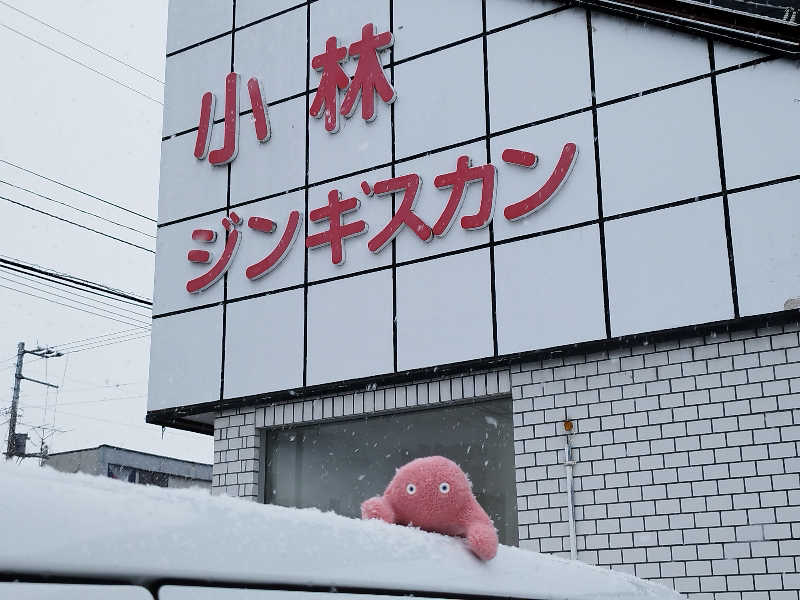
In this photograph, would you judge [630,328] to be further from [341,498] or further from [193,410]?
[193,410]

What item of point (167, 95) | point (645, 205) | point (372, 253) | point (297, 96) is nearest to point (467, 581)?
point (645, 205)

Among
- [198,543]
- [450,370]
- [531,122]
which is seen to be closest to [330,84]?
[531,122]

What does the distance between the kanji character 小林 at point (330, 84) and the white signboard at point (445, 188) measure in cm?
3

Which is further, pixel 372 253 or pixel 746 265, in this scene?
pixel 372 253

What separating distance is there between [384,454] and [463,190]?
2824 millimetres

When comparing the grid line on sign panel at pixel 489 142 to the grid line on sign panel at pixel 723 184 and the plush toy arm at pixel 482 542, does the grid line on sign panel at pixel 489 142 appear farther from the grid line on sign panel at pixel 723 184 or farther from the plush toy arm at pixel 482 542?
the plush toy arm at pixel 482 542

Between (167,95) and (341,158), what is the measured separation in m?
3.19

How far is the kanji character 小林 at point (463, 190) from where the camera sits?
8.86m

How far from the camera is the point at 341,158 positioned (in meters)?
10.1

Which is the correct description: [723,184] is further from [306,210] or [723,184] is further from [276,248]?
[276,248]

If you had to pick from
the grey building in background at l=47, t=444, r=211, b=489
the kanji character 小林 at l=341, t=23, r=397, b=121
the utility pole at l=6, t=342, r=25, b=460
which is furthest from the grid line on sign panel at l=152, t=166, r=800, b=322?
the grey building in background at l=47, t=444, r=211, b=489

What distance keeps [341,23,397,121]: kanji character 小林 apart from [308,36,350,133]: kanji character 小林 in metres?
0.12

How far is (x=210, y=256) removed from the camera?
35.5ft

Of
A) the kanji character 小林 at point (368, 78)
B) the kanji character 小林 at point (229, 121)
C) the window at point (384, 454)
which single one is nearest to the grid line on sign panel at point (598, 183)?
the window at point (384, 454)
